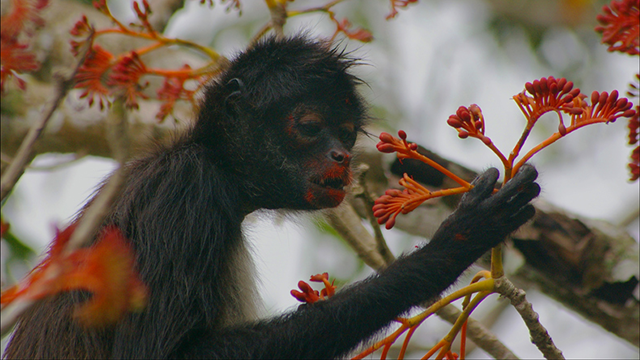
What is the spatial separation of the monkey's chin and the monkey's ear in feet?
3.53

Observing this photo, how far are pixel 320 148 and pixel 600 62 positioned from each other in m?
14.8

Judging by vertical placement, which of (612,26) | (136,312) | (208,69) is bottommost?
(136,312)

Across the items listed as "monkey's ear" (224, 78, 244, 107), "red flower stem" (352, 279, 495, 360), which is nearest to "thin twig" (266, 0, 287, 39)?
"monkey's ear" (224, 78, 244, 107)

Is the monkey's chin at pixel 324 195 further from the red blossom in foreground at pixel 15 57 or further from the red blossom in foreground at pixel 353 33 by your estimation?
the red blossom in foreground at pixel 15 57

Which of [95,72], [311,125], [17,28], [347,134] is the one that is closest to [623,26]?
[347,134]

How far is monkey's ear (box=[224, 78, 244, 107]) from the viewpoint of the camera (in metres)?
5.41

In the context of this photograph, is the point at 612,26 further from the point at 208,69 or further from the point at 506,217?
the point at 208,69

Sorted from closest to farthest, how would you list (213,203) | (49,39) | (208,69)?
(213,203) < (208,69) < (49,39)

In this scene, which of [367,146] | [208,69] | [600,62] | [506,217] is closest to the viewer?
[506,217]

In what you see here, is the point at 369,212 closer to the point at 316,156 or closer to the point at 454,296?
the point at 316,156

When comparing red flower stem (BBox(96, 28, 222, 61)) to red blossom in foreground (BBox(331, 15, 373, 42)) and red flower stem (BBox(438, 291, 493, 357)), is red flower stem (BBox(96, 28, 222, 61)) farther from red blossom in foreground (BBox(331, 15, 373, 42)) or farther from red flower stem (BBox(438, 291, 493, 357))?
red flower stem (BBox(438, 291, 493, 357))

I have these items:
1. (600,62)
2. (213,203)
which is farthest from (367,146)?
(600,62)

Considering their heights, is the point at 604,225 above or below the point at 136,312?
above

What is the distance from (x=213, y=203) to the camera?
4.81m
